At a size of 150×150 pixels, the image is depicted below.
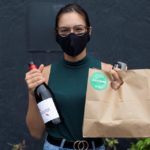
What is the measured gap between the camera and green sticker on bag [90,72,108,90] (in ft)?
9.82

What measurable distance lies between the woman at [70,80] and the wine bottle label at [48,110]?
0.10m

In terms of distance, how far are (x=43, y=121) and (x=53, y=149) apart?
179 millimetres

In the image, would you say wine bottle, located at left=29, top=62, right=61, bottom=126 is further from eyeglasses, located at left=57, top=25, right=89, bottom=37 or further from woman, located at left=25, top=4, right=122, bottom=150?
eyeglasses, located at left=57, top=25, right=89, bottom=37

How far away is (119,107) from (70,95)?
0.30 metres

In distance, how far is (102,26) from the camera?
16.2 feet

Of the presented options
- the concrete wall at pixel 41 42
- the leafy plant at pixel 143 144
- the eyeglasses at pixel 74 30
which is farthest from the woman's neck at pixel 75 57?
the concrete wall at pixel 41 42

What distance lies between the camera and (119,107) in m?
2.96

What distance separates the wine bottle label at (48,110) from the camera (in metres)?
Result: 2.95

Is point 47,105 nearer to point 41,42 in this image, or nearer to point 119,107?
point 119,107

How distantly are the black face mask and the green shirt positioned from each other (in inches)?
2.7

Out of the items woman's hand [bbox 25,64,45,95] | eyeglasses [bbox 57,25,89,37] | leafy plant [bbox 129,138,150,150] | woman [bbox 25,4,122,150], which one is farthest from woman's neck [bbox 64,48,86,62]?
leafy plant [bbox 129,138,150,150]

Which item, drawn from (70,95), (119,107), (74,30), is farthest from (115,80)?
(74,30)

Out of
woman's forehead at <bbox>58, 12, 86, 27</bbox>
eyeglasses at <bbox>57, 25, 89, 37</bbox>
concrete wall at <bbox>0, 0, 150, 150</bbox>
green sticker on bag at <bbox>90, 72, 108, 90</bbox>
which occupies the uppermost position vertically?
woman's forehead at <bbox>58, 12, 86, 27</bbox>

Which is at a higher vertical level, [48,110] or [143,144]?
[48,110]
